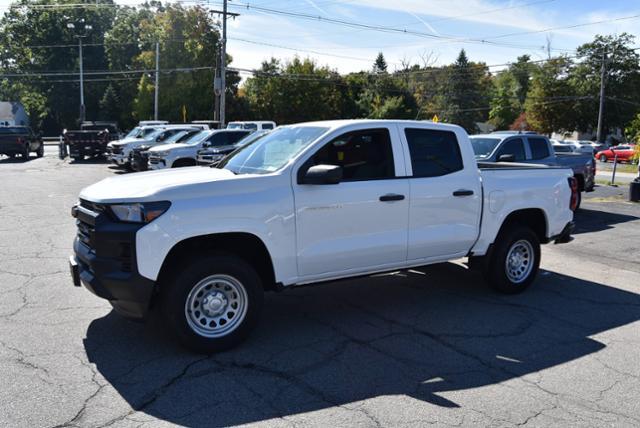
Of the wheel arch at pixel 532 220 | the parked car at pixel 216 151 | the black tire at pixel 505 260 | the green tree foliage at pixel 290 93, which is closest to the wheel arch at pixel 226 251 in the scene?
the black tire at pixel 505 260

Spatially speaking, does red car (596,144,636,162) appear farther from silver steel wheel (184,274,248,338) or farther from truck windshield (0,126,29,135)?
silver steel wheel (184,274,248,338)

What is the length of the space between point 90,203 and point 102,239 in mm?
513

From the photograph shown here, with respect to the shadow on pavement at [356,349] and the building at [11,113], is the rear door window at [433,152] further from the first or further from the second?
the building at [11,113]

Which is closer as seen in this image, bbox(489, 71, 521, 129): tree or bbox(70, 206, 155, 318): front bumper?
bbox(70, 206, 155, 318): front bumper

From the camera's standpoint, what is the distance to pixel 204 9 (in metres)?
52.4

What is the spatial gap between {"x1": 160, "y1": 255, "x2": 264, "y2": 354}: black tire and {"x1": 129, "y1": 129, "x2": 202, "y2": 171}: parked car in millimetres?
16008

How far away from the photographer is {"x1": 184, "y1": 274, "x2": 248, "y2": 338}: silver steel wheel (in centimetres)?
490

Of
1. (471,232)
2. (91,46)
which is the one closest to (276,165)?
(471,232)

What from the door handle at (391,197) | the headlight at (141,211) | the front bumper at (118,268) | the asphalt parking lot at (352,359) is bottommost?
the asphalt parking lot at (352,359)

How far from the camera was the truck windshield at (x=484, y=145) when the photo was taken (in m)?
12.8

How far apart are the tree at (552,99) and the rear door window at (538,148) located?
5867 centimetres

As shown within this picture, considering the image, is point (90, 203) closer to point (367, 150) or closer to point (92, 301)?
point (92, 301)

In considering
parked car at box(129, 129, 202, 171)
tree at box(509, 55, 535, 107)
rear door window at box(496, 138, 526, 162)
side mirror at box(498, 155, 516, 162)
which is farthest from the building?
tree at box(509, 55, 535, 107)

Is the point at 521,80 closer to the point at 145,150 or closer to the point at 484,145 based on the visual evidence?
the point at 145,150
